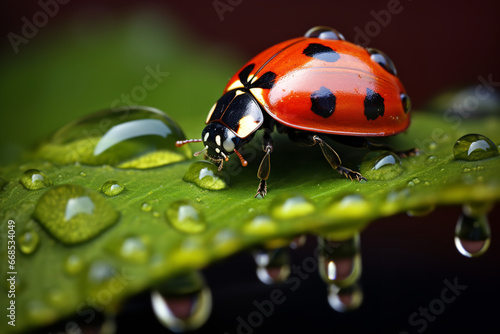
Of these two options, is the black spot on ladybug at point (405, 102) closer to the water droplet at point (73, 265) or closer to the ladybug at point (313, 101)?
the ladybug at point (313, 101)

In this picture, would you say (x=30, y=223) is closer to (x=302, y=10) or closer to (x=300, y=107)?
(x=300, y=107)

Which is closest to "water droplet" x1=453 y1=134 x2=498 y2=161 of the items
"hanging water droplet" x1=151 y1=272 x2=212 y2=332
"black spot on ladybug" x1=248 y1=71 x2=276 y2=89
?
"black spot on ladybug" x1=248 y1=71 x2=276 y2=89

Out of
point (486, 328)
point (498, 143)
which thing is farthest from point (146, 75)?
point (486, 328)

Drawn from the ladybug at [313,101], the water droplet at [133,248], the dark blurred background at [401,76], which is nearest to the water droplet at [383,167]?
the ladybug at [313,101]

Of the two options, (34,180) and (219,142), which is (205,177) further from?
(34,180)

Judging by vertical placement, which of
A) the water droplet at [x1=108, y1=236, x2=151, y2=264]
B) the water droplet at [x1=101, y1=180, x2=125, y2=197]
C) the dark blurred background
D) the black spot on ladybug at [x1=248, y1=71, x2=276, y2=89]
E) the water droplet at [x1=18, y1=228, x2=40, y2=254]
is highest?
the water droplet at [x1=18, y1=228, x2=40, y2=254]

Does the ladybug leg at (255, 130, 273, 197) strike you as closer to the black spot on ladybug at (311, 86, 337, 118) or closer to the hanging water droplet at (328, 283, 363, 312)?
the black spot on ladybug at (311, 86, 337, 118)
